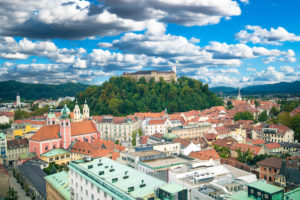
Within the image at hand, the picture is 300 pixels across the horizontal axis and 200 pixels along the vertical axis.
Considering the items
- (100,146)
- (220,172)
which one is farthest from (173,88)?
(220,172)

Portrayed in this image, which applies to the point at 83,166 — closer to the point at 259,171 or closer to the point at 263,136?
the point at 259,171

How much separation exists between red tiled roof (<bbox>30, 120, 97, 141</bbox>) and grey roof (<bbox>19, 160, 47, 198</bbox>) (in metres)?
6.75

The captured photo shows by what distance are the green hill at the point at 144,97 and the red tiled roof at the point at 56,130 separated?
4270 cm

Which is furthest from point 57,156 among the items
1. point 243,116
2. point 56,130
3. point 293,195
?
point 243,116

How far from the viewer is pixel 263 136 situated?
3004 inches

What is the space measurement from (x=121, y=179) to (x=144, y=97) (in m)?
97.1

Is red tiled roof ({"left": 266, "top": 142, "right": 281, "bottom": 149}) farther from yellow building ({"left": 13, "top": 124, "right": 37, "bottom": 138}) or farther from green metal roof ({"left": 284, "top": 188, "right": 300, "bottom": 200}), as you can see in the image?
yellow building ({"left": 13, "top": 124, "right": 37, "bottom": 138})

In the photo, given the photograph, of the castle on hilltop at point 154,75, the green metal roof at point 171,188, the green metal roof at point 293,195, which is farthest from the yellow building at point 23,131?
the green metal roof at point 293,195

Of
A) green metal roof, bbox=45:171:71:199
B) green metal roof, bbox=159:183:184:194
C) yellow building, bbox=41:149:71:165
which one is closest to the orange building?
green metal roof, bbox=159:183:184:194

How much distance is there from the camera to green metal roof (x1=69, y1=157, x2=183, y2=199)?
79.6 ft

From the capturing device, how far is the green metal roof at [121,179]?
2427 centimetres

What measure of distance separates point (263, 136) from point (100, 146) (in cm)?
4663

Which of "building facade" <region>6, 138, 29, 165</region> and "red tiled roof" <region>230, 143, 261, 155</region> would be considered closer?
"red tiled roof" <region>230, 143, 261, 155</region>

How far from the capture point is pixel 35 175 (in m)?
48.1
